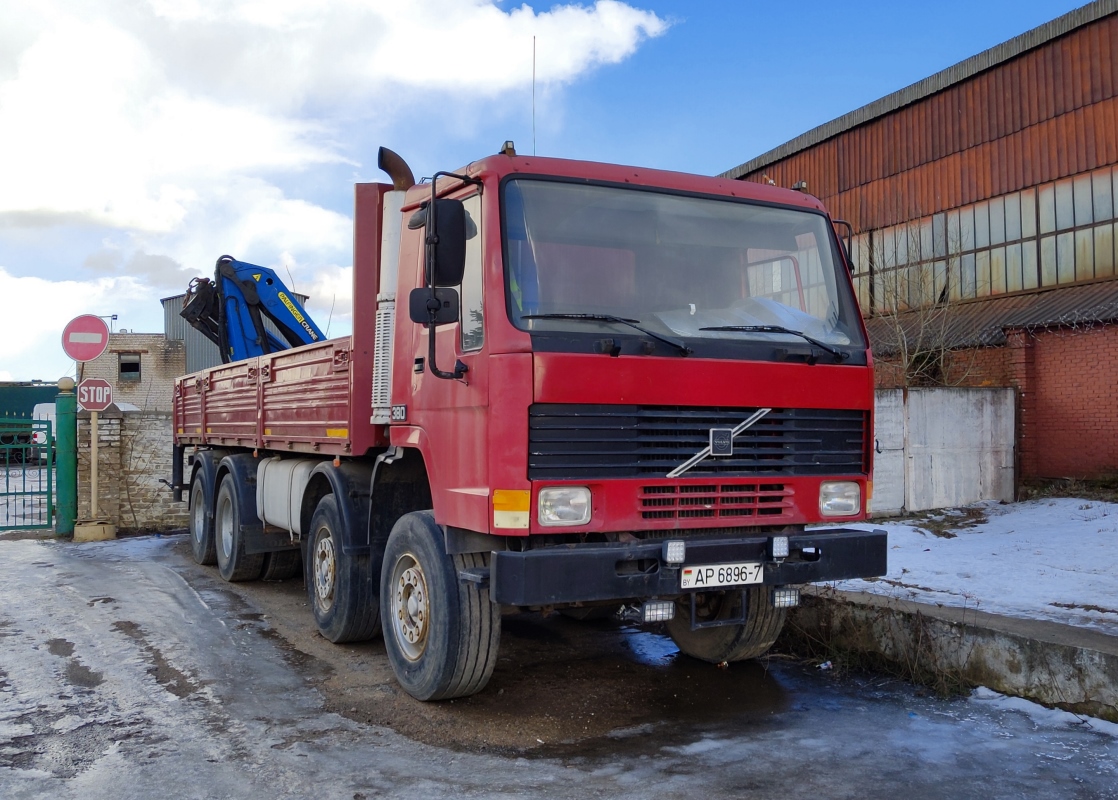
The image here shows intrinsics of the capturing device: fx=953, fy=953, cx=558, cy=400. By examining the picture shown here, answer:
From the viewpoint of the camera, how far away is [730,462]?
4.80 m

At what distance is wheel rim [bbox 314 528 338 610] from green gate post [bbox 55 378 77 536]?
24.5 feet

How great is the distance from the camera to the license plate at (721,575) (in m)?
4.62

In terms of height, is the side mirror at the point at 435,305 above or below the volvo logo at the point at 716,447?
above

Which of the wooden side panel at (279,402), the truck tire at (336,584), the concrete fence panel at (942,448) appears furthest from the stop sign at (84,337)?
the concrete fence panel at (942,448)

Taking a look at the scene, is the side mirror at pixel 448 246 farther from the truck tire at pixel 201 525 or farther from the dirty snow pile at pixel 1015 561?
the truck tire at pixel 201 525

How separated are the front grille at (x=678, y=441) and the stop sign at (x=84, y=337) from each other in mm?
9919

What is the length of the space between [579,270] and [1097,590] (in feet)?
16.9

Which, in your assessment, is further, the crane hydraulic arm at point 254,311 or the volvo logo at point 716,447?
the crane hydraulic arm at point 254,311

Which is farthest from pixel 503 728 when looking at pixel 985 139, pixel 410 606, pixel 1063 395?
pixel 985 139

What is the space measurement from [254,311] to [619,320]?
725 centimetres

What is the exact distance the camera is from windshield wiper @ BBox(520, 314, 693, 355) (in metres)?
4.56

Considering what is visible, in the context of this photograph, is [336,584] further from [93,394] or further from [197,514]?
[93,394]

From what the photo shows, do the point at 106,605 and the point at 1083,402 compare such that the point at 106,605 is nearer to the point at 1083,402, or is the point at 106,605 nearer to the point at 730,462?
the point at 730,462

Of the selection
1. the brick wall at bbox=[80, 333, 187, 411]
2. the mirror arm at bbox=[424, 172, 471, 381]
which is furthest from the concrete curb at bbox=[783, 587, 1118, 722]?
the brick wall at bbox=[80, 333, 187, 411]
